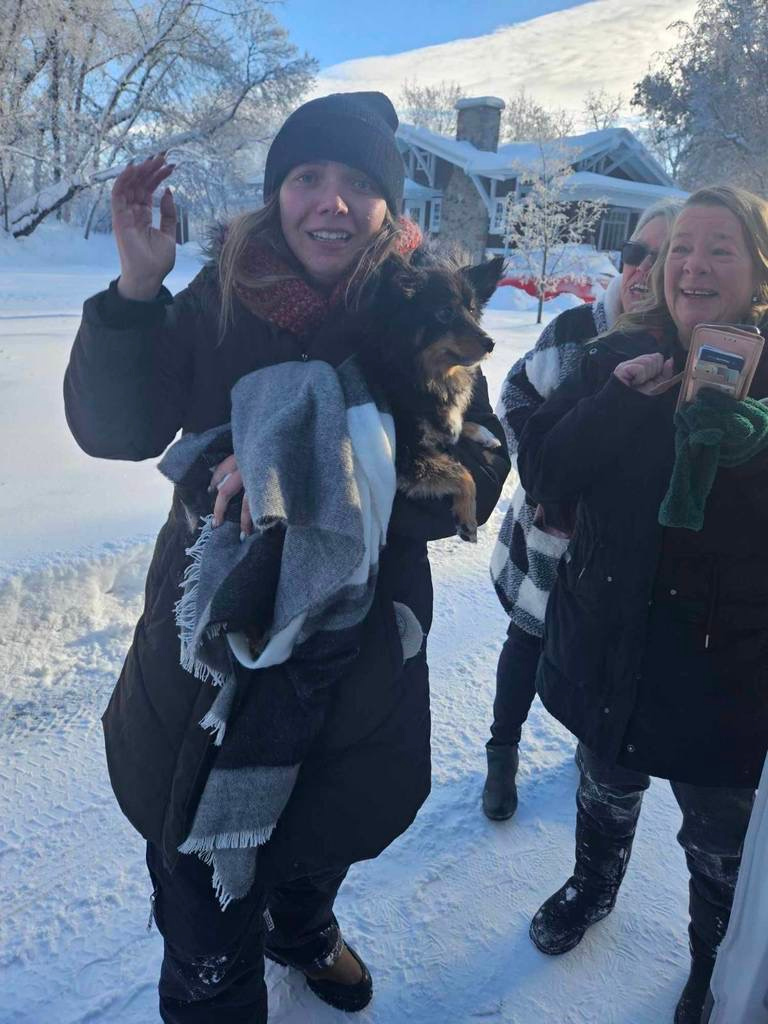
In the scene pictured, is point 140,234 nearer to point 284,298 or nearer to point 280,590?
point 284,298

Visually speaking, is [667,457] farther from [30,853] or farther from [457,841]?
[30,853]

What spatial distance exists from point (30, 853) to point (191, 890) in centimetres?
101

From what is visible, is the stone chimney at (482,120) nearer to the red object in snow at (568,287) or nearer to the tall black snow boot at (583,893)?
the red object in snow at (568,287)

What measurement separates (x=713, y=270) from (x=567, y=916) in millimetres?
1752

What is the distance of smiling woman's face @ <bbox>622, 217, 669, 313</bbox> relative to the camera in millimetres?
2133

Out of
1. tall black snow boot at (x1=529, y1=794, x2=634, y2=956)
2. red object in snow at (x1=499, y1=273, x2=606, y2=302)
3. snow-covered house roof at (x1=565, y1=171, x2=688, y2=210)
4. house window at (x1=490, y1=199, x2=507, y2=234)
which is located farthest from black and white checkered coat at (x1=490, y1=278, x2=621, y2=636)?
house window at (x1=490, y1=199, x2=507, y2=234)

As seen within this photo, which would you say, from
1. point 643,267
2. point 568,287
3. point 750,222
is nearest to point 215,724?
point 750,222

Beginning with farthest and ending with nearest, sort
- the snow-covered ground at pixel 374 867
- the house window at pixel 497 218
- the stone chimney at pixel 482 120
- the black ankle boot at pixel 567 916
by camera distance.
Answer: the stone chimney at pixel 482 120 → the house window at pixel 497 218 → the black ankle boot at pixel 567 916 → the snow-covered ground at pixel 374 867

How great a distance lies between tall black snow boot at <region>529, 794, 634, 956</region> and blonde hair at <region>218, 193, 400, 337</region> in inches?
62.3

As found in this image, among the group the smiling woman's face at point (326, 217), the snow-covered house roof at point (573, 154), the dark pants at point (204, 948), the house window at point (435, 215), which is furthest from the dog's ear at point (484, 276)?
the house window at point (435, 215)

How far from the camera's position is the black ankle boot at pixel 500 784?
7.65 ft

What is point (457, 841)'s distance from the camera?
7.36ft

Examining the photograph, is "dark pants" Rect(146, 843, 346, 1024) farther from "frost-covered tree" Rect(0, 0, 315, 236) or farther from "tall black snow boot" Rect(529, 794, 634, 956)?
"frost-covered tree" Rect(0, 0, 315, 236)

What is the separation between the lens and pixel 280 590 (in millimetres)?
1208
